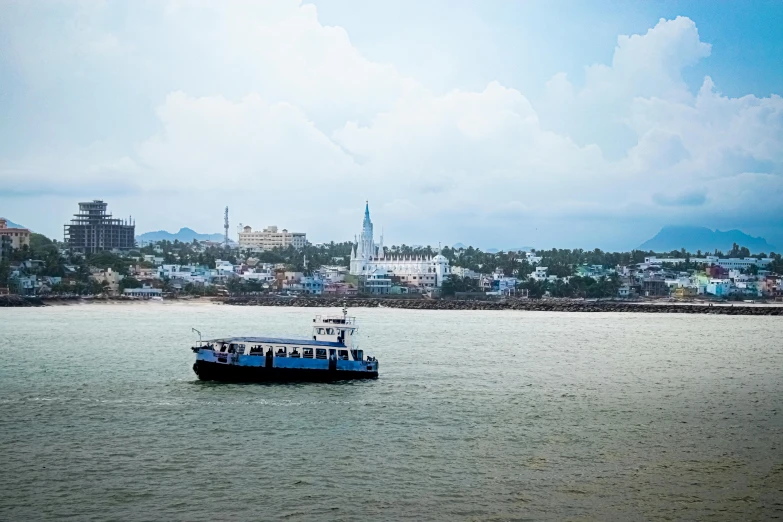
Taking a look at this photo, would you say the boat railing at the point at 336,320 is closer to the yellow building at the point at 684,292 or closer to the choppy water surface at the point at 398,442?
the choppy water surface at the point at 398,442

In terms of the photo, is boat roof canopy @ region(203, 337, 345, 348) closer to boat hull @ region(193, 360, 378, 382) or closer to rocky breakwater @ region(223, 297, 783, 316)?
boat hull @ region(193, 360, 378, 382)

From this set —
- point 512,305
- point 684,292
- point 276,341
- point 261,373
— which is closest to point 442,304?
point 512,305

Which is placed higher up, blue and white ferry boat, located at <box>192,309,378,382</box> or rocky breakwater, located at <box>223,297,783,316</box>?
rocky breakwater, located at <box>223,297,783,316</box>

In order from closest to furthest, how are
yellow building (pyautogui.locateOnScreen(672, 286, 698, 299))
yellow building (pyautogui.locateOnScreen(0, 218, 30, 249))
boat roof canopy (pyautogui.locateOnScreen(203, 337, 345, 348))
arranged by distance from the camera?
boat roof canopy (pyautogui.locateOnScreen(203, 337, 345, 348))
yellow building (pyautogui.locateOnScreen(0, 218, 30, 249))
yellow building (pyautogui.locateOnScreen(672, 286, 698, 299))

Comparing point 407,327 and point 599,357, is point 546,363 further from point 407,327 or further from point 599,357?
point 407,327

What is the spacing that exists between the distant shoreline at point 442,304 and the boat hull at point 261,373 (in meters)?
94.2

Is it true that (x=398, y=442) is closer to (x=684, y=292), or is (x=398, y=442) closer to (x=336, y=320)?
(x=336, y=320)

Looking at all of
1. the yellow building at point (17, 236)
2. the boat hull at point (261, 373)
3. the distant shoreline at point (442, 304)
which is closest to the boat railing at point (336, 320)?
the boat hull at point (261, 373)

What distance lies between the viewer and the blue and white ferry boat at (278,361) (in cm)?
4116

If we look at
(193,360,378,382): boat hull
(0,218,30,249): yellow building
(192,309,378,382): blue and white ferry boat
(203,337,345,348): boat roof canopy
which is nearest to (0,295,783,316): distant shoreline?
(0,218,30,249): yellow building

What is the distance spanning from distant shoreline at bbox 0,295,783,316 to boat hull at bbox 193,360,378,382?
9415 centimetres

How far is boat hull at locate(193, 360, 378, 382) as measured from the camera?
135 ft

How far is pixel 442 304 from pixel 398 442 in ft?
408

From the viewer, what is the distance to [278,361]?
41812 millimetres
